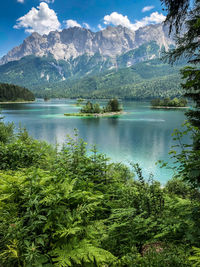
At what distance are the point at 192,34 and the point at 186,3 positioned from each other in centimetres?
138

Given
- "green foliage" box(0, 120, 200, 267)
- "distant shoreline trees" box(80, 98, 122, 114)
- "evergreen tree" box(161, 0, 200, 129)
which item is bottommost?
"green foliage" box(0, 120, 200, 267)

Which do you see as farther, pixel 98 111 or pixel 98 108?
pixel 98 108

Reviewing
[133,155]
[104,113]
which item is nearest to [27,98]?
[104,113]

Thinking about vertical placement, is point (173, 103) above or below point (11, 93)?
below

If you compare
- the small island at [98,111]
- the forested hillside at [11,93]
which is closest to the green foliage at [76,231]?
the small island at [98,111]

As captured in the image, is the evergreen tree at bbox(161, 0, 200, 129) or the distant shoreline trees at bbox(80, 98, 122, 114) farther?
the distant shoreline trees at bbox(80, 98, 122, 114)

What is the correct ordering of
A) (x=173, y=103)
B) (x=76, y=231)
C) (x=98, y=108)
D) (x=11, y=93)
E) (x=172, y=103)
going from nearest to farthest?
(x=76, y=231) → (x=98, y=108) → (x=173, y=103) → (x=172, y=103) → (x=11, y=93)

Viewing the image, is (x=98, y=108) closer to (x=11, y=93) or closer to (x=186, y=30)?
(x=186, y=30)

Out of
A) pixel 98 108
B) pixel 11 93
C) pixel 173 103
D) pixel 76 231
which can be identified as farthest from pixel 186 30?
pixel 11 93

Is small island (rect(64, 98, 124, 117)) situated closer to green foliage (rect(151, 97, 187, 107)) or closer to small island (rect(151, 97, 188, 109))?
small island (rect(151, 97, 188, 109))

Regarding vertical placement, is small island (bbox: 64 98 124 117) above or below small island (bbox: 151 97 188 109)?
below

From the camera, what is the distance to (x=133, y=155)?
3578cm

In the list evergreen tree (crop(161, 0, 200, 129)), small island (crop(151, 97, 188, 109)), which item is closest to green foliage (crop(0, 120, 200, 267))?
evergreen tree (crop(161, 0, 200, 129))

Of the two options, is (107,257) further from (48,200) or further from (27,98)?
(27,98)
